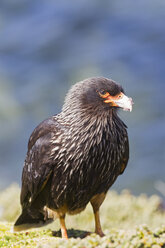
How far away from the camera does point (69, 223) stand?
277 inches

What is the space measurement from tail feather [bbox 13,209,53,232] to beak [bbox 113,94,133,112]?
5.48ft

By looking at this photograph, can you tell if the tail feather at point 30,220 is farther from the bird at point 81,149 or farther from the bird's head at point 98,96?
the bird's head at point 98,96

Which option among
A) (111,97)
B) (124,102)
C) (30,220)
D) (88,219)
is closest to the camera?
(124,102)

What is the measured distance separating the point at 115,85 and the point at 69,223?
9.64 feet

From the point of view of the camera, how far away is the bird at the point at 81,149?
486 centimetres

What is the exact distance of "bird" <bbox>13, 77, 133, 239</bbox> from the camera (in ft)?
16.0

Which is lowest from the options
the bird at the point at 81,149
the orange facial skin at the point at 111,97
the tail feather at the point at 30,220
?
the tail feather at the point at 30,220

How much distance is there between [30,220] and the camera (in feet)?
19.0

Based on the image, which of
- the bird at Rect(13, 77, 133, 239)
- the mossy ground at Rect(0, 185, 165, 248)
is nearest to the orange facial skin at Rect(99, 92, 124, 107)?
the bird at Rect(13, 77, 133, 239)

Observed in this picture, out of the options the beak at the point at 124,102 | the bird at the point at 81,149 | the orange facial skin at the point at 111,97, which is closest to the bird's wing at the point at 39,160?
the bird at the point at 81,149

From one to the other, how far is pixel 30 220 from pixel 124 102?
206 cm

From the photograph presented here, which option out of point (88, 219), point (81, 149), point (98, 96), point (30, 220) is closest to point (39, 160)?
point (81, 149)

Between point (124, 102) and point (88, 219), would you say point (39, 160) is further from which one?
point (88, 219)

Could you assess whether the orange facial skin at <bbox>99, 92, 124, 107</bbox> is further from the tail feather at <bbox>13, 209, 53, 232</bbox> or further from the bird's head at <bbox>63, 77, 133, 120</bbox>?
the tail feather at <bbox>13, 209, 53, 232</bbox>
